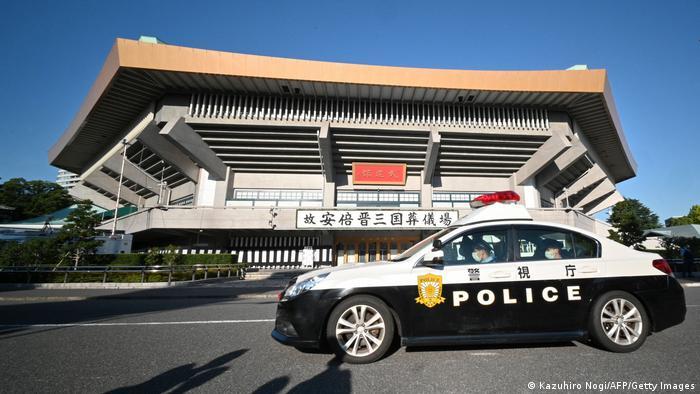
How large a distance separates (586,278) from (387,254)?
80.4 feet

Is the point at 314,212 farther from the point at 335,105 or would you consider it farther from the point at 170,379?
the point at 170,379

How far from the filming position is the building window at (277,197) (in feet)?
94.4

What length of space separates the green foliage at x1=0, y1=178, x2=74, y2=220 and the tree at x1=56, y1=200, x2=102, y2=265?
180 ft

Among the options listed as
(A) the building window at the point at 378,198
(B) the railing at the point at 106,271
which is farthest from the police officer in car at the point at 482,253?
(A) the building window at the point at 378,198

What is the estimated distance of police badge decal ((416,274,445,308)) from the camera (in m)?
3.32

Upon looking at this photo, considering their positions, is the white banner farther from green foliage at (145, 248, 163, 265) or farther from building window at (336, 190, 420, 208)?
green foliage at (145, 248, 163, 265)

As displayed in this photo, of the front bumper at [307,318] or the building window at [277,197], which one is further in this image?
the building window at [277,197]

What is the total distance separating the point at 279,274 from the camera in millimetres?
20438

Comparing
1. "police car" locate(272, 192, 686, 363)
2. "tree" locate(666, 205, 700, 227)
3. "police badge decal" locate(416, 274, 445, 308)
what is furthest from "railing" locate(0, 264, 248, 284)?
"tree" locate(666, 205, 700, 227)

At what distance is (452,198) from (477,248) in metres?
27.5

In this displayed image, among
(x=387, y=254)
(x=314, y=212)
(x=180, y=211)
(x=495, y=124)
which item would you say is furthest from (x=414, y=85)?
(x=180, y=211)

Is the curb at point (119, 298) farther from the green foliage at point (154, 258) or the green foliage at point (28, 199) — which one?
the green foliage at point (28, 199)

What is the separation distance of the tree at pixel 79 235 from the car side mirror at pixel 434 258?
1954 centimetres

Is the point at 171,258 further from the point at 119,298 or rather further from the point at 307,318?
the point at 307,318
